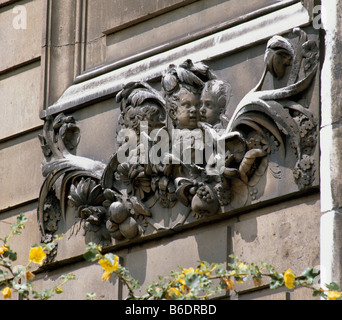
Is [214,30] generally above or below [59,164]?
above

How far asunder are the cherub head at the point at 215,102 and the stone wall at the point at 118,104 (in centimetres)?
7

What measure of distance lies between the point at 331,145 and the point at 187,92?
1840 mm

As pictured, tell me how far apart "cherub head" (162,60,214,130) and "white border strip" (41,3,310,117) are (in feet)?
0.54

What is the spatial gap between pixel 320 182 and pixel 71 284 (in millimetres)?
2773

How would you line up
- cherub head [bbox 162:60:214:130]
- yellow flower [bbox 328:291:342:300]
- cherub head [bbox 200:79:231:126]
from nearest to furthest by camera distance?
yellow flower [bbox 328:291:342:300] → cherub head [bbox 200:79:231:126] → cherub head [bbox 162:60:214:130]

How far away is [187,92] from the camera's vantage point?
38.8ft

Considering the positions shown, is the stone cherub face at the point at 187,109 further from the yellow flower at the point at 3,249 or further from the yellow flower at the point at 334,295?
the yellow flower at the point at 334,295

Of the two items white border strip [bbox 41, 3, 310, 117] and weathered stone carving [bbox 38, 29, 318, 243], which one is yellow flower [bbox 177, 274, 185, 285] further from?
white border strip [bbox 41, 3, 310, 117]

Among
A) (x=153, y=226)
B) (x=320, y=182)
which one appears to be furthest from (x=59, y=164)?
(x=320, y=182)

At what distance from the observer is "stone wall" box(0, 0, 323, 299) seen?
11.1 m

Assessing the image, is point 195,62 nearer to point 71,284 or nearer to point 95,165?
point 95,165

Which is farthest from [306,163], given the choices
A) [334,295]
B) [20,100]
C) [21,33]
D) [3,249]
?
[21,33]

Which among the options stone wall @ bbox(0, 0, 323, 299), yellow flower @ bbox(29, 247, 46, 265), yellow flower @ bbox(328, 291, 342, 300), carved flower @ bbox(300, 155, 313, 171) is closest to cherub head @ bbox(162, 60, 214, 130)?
stone wall @ bbox(0, 0, 323, 299)

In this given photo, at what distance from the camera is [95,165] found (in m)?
12.5
